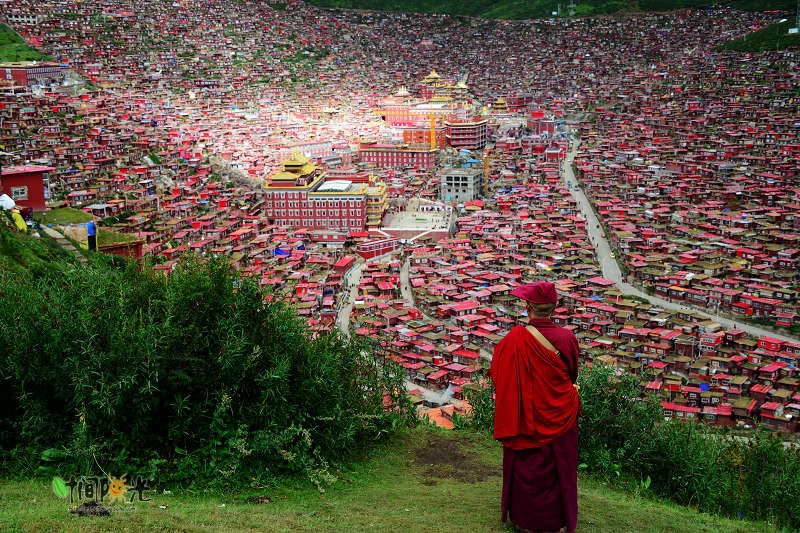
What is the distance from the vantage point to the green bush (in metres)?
4.93

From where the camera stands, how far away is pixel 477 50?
6762 cm

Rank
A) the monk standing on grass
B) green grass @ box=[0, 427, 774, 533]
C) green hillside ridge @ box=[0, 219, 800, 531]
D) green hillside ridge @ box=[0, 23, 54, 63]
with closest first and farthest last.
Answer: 1. the monk standing on grass
2. green grass @ box=[0, 427, 774, 533]
3. green hillside ridge @ box=[0, 219, 800, 531]
4. green hillside ridge @ box=[0, 23, 54, 63]

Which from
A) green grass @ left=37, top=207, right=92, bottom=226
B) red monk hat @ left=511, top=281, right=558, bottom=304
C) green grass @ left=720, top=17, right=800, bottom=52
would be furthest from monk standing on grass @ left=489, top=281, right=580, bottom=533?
green grass @ left=720, top=17, right=800, bottom=52

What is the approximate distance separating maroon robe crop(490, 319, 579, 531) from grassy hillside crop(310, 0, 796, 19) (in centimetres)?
7175

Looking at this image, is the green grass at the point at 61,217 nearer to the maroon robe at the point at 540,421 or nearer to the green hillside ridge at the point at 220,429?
the green hillside ridge at the point at 220,429

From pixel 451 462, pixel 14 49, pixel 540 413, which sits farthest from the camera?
pixel 14 49

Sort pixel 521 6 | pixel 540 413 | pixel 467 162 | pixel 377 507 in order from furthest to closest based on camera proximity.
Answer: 1. pixel 521 6
2. pixel 467 162
3. pixel 377 507
4. pixel 540 413

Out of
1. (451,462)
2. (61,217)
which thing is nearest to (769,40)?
(61,217)

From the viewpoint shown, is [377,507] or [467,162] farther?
[467,162]

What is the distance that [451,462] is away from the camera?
19.3 feet

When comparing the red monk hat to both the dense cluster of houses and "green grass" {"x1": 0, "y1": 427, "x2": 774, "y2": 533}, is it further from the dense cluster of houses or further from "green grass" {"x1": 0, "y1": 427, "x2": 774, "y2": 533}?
the dense cluster of houses

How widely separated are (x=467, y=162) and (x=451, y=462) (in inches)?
1156

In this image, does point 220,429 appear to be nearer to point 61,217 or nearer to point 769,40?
point 61,217

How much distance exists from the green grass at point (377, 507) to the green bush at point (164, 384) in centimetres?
22
